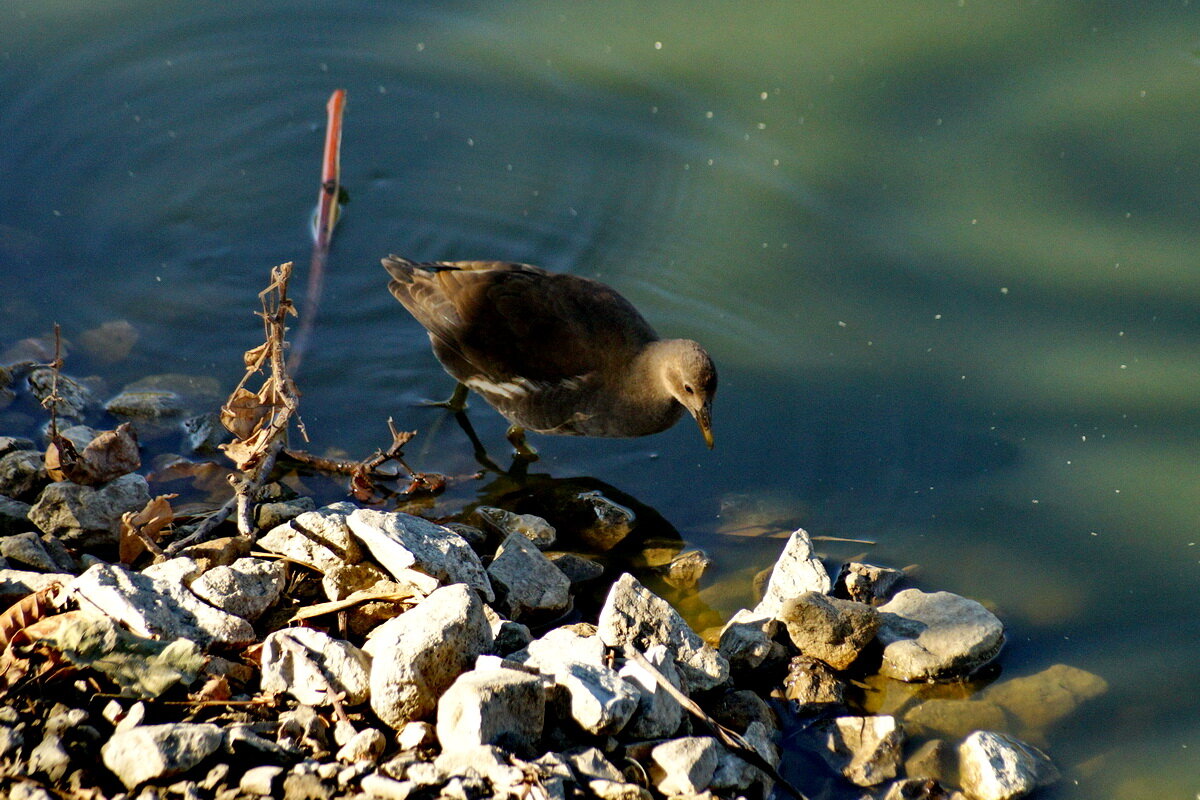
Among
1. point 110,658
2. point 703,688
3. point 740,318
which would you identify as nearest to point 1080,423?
point 740,318

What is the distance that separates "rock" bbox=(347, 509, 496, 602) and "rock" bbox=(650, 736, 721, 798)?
0.99m

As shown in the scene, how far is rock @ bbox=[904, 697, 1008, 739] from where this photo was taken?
14.6ft

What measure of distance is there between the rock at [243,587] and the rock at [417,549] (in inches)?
14.0

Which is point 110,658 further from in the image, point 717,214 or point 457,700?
point 717,214

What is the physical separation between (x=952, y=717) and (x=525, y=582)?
1.85 metres

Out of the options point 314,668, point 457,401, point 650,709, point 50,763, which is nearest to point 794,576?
point 650,709

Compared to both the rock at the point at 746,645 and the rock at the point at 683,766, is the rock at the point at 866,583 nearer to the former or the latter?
the rock at the point at 746,645

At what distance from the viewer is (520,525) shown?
5.35 meters

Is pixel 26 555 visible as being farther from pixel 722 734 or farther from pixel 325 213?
pixel 325 213

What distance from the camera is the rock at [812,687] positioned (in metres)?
4.45

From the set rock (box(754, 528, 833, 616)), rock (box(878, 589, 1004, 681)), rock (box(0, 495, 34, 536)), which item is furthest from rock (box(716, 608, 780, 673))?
rock (box(0, 495, 34, 536))

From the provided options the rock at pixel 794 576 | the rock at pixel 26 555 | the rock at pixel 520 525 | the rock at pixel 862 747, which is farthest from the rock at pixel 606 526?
the rock at pixel 26 555

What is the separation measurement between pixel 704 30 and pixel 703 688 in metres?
5.77

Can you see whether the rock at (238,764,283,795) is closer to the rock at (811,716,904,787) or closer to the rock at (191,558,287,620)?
the rock at (191,558,287,620)
